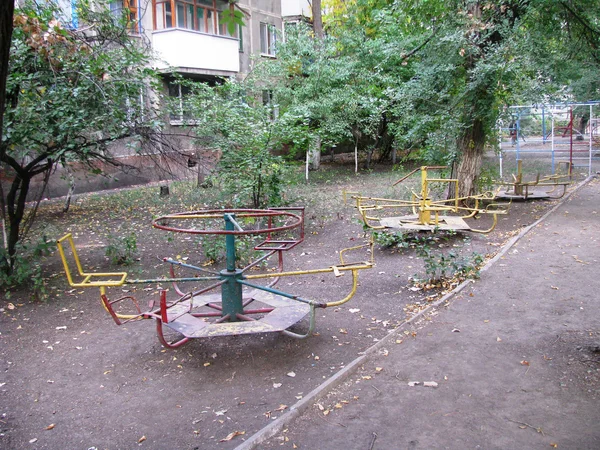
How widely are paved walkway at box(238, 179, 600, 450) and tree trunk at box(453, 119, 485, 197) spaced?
5.21 metres

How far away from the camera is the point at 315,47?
1764 cm

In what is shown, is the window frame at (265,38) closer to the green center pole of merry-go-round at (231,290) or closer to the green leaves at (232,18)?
the green center pole of merry-go-round at (231,290)

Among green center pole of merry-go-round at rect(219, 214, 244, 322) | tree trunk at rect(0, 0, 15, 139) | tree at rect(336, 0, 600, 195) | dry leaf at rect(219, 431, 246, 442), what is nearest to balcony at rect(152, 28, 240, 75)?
tree at rect(336, 0, 600, 195)

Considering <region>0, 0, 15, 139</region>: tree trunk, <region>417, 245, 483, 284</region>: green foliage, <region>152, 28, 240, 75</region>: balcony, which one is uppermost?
<region>152, 28, 240, 75</region>: balcony

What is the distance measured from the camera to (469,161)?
11.1 m

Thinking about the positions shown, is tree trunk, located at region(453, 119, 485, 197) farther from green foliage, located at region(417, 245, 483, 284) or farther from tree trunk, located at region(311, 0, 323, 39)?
tree trunk, located at region(311, 0, 323, 39)

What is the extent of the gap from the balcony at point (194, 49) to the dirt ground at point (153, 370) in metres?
14.0

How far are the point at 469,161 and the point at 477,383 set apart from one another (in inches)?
316

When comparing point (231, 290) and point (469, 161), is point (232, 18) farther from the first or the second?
point (469, 161)

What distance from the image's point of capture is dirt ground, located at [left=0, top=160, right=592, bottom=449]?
341cm

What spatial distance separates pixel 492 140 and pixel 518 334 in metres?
7.45

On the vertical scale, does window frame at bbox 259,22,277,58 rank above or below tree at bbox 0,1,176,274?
above

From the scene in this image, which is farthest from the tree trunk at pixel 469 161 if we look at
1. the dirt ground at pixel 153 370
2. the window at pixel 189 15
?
the window at pixel 189 15

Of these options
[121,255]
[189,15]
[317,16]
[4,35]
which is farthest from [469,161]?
[189,15]
